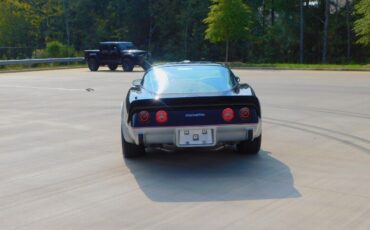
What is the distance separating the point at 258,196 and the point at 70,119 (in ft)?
22.7

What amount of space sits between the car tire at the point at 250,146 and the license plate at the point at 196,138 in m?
1.00

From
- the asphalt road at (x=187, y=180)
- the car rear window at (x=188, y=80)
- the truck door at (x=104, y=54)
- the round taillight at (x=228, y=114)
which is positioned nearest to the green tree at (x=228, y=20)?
the truck door at (x=104, y=54)

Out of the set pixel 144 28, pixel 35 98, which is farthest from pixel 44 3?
pixel 35 98

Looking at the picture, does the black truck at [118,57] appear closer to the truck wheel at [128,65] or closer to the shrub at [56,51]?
the truck wheel at [128,65]

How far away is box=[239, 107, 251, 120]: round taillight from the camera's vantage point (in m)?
6.98

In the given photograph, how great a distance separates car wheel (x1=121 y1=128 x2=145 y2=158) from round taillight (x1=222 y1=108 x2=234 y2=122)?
4.75 ft

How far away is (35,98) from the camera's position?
16906 millimetres

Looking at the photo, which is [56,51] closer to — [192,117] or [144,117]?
[144,117]

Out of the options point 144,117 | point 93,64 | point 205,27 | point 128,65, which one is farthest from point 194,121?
point 205,27

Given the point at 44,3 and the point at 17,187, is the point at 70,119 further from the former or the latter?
the point at 44,3

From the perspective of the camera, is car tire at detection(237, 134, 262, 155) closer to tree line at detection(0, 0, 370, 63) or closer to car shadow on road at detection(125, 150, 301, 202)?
car shadow on road at detection(125, 150, 301, 202)

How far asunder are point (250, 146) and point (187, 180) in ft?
4.91

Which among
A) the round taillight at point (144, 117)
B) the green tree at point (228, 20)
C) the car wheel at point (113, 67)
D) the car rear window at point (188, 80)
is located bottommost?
the round taillight at point (144, 117)

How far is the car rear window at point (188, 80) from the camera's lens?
7473 millimetres
